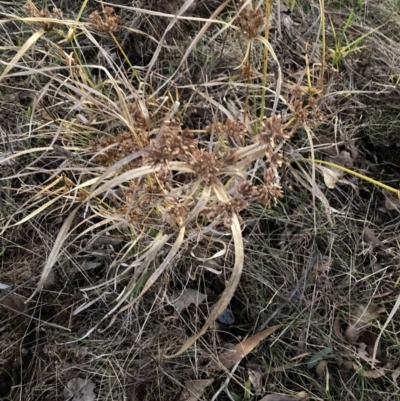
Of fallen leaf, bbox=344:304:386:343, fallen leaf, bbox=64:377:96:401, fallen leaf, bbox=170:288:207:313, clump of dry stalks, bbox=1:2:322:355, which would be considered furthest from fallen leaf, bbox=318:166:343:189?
fallen leaf, bbox=64:377:96:401

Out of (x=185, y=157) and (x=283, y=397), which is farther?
(x=283, y=397)

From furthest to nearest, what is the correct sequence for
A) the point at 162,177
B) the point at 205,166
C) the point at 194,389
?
the point at 194,389
the point at 162,177
the point at 205,166

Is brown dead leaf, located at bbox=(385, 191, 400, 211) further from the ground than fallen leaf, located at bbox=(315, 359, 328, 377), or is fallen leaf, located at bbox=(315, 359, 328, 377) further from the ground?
brown dead leaf, located at bbox=(385, 191, 400, 211)

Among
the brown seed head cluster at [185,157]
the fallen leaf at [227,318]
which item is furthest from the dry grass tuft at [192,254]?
the brown seed head cluster at [185,157]

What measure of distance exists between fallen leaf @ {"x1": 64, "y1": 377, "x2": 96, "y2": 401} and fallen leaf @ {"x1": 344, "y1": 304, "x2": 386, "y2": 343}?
0.58m

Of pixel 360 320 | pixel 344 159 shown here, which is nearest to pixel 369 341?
pixel 360 320

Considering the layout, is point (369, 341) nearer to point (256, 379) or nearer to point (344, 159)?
point (256, 379)

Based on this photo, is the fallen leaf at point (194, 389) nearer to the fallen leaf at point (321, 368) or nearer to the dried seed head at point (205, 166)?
the fallen leaf at point (321, 368)

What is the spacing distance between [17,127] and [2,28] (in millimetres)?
342

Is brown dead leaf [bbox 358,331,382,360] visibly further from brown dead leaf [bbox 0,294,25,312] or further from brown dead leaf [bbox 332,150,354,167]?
brown dead leaf [bbox 0,294,25,312]

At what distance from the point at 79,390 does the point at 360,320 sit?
642 millimetres

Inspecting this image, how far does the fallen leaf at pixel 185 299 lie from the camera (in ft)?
4.26

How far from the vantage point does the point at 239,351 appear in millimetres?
1274

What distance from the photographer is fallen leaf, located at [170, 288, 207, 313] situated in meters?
1.30
